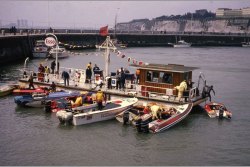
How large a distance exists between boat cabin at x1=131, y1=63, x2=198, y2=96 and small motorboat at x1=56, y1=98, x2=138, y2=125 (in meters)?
1.65

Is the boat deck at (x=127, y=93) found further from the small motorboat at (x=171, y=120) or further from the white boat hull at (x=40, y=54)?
the white boat hull at (x=40, y=54)

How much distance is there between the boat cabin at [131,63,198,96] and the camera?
25.6 metres

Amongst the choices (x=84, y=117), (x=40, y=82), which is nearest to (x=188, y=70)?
(x=84, y=117)

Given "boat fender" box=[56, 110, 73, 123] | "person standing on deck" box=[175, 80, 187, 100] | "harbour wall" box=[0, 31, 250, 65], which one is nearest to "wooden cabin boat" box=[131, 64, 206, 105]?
"person standing on deck" box=[175, 80, 187, 100]

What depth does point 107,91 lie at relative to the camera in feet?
91.6

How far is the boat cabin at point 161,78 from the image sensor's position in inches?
1007

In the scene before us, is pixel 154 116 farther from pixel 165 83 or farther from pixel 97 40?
pixel 97 40

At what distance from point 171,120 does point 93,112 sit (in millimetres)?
5105

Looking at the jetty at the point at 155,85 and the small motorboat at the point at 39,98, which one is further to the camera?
the small motorboat at the point at 39,98

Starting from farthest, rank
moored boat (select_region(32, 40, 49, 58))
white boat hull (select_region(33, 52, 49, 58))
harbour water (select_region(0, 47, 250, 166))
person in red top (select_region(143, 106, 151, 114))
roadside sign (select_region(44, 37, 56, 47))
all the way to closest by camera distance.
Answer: white boat hull (select_region(33, 52, 49, 58)), moored boat (select_region(32, 40, 49, 58)), roadside sign (select_region(44, 37, 56, 47)), person in red top (select_region(143, 106, 151, 114)), harbour water (select_region(0, 47, 250, 166))

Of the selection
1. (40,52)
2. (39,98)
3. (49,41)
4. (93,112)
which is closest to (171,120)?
(93,112)

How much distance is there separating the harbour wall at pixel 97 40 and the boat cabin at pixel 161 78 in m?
35.6

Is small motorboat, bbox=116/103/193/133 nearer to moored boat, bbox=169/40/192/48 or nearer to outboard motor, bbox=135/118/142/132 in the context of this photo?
outboard motor, bbox=135/118/142/132

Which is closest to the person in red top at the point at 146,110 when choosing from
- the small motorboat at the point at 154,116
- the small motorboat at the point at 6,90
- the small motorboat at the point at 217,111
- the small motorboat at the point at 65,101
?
the small motorboat at the point at 154,116
